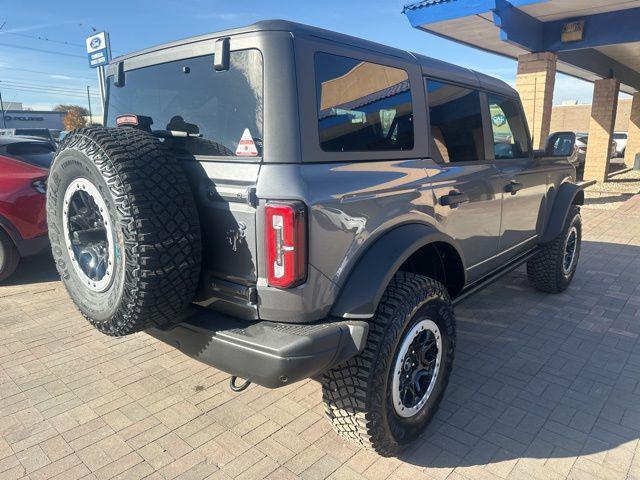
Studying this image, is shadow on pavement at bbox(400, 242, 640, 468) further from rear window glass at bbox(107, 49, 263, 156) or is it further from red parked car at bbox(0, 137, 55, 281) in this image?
red parked car at bbox(0, 137, 55, 281)

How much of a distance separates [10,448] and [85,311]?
0.91 metres

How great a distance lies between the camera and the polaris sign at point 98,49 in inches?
355

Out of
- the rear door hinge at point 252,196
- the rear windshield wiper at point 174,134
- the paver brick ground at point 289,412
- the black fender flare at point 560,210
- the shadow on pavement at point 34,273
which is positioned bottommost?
the paver brick ground at point 289,412

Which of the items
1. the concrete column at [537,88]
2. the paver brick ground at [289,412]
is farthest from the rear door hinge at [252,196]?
the concrete column at [537,88]

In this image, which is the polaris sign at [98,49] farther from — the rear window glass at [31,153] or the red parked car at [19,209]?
the red parked car at [19,209]

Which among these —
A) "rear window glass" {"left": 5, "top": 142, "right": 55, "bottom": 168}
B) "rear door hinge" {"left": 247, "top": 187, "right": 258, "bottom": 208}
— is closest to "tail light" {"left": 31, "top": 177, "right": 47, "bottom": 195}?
"rear window glass" {"left": 5, "top": 142, "right": 55, "bottom": 168}

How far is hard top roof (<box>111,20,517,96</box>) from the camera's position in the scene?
209 cm

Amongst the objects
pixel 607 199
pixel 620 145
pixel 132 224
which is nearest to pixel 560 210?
pixel 132 224

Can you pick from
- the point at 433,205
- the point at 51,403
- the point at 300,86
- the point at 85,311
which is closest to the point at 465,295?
the point at 433,205

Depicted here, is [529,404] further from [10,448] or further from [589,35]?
[589,35]

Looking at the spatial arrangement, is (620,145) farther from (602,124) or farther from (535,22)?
(535,22)

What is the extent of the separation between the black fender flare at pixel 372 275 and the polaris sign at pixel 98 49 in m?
8.78

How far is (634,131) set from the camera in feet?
60.5

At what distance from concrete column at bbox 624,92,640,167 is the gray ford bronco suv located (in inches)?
764
